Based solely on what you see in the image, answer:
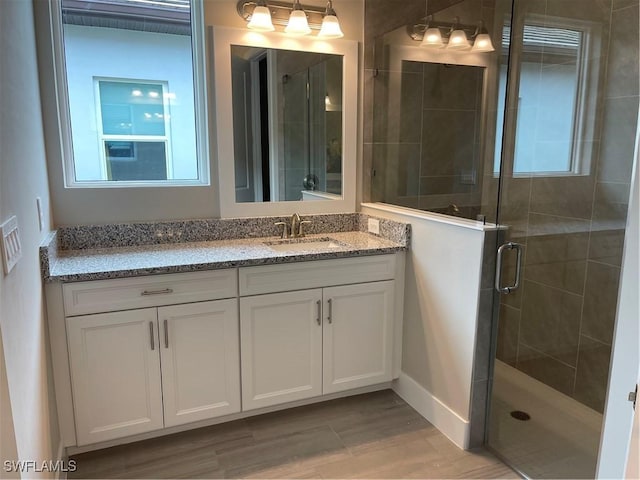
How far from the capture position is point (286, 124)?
267cm

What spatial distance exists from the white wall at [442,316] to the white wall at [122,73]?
1246 mm

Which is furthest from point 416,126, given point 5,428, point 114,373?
point 5,428

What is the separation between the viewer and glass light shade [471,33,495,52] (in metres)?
2.37

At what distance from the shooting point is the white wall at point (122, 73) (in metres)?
2.26

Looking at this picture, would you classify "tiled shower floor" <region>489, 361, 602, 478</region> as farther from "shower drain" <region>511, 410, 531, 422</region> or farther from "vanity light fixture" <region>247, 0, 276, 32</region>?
"vanity light fixture" <region>247, 0, 276, 32</region>

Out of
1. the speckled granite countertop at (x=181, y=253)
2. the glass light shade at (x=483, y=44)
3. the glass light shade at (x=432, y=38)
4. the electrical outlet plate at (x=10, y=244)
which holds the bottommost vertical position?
the speckled granite countertop at (x=181, y=253)

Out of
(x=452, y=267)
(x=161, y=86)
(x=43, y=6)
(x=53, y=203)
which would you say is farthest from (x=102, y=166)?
(x=452, y=267)

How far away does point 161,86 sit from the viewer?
2422mm

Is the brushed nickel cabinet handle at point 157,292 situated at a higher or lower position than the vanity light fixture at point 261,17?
lower

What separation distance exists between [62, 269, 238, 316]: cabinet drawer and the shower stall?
1.17 meters

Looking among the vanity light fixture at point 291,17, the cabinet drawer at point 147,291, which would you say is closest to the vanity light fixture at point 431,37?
the vanity light fixture at point 291,17

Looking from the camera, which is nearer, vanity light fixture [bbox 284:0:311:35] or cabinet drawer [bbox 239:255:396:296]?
cabinet drawer [bbox 239:255:396:296]

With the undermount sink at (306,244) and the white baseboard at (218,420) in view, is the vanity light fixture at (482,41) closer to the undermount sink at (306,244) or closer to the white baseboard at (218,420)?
the undermount sink at (306,244)

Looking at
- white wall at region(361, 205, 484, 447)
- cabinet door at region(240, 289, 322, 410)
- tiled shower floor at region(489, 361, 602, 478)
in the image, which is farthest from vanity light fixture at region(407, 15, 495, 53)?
tiled shower floor at region(489, 361, 602, 478)
